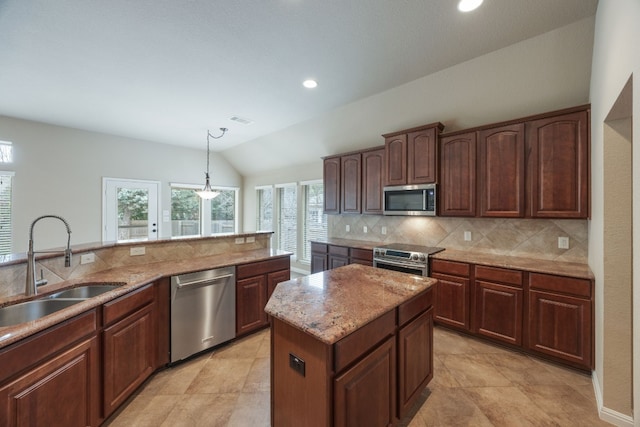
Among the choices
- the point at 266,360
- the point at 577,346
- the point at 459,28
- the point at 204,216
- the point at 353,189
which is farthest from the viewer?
the point at 204,216

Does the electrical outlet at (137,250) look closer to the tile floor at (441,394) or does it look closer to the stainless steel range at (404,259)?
the tile floor at (441,394)

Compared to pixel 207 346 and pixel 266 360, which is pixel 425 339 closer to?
pixel 266 360

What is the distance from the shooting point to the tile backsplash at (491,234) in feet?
8.85

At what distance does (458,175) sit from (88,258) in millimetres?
3881

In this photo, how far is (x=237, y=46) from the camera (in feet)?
7.60

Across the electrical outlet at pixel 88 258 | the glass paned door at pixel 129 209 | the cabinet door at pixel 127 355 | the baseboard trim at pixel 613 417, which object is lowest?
the baseboard trim at pixel 613 417

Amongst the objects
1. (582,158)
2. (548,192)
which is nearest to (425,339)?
(548,192)

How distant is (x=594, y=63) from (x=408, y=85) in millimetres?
1532

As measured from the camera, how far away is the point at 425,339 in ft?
6.20

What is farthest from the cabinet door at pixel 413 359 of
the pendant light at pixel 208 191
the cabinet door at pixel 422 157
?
the pendant light at pixel 208 191

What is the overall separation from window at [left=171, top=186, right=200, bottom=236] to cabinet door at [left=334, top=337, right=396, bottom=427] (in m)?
5.79

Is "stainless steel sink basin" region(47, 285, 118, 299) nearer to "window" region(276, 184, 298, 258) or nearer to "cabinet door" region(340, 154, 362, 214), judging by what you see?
"cabinet door" region(340, 154, 362, 214)

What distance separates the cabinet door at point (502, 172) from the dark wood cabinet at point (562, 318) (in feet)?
2.50

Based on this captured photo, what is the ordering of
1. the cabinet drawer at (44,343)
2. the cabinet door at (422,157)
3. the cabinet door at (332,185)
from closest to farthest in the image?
the cabinet drawer at (44,343) → the cabinet door at (422,157) → the cabinet door at (332,185)
